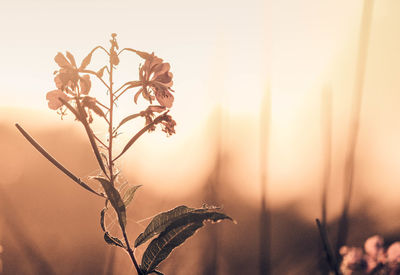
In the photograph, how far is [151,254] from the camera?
4.37 ft

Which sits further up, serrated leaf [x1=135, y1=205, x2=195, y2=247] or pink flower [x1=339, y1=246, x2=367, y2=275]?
serrated leaf [x1=135, y1=205, x2=195, y2=247]

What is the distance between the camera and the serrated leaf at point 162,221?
1324 mm

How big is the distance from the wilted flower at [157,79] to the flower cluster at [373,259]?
100 cm

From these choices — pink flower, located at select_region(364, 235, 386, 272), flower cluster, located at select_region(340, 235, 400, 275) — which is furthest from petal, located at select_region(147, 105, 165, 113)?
pink flower, located at select_region(364, 235, 386, 272)

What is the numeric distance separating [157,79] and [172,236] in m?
0.72

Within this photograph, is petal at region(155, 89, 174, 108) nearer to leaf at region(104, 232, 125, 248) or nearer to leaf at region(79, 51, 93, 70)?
leaf at region(79, 51, 93, 70)

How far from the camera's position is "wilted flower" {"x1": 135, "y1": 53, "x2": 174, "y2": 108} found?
169 cm

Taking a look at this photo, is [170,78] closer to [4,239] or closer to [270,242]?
[270,242]

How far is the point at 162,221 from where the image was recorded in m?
1.35

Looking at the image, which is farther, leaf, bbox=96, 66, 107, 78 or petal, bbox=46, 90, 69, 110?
petal, bbox=46, 90, 69, 110

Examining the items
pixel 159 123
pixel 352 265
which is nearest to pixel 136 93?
pixel 159 123

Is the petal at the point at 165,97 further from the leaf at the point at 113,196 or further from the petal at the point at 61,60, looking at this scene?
the leaf at the point at 113,196

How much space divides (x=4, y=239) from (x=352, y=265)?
4565 millimetres

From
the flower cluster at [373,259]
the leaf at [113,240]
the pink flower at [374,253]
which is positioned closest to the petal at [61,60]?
the leaf at [113,240]
